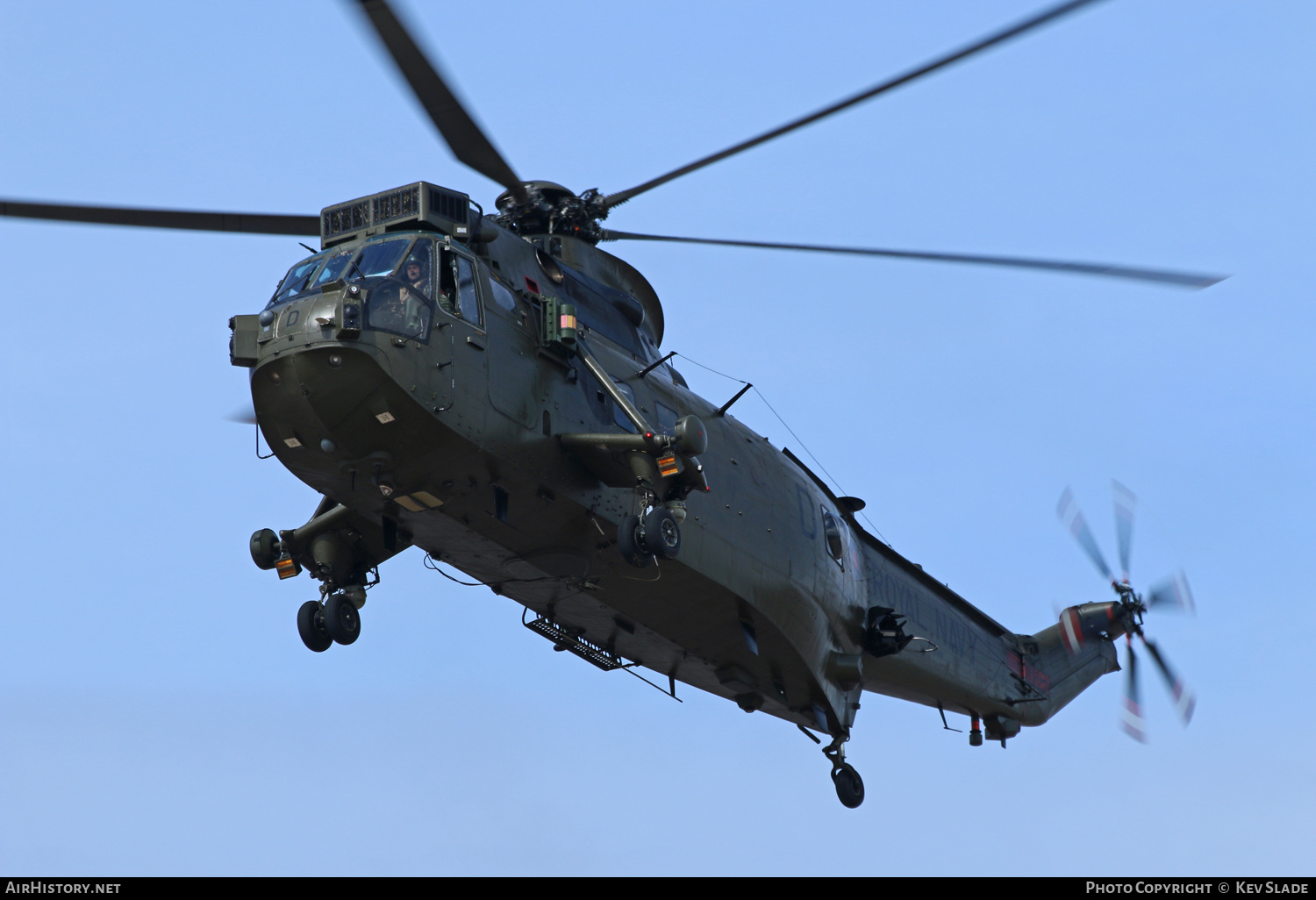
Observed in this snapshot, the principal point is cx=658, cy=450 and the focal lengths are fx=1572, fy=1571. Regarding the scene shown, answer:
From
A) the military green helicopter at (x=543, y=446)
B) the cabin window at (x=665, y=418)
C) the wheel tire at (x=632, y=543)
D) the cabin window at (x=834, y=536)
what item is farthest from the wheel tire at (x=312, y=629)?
the cabin window at (x=834, y=536)

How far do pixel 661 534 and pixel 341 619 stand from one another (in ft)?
15.9

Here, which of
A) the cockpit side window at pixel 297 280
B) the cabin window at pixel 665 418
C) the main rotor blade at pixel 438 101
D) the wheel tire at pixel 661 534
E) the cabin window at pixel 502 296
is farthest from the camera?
the cabin window at pixel 665 418

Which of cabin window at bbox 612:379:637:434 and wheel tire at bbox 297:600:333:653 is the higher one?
cabin window at bbox 612:379:637:434

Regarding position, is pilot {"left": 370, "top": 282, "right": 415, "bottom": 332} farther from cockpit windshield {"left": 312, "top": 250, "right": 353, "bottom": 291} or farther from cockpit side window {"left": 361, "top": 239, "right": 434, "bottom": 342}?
cockpit windshield {"left": 312, "top": 250, "right": 353, "bottom": 291}

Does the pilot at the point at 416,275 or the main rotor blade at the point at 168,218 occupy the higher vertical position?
the main rotor blade at the point at 168,218

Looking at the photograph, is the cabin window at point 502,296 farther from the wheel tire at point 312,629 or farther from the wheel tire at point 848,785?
the wheel tire at point 848,785

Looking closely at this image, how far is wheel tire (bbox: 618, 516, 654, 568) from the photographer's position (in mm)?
20141

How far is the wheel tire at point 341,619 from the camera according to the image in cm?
2173

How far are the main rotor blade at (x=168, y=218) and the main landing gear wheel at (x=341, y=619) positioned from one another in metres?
5.06

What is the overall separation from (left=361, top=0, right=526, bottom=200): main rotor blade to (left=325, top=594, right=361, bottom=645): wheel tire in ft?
20.5

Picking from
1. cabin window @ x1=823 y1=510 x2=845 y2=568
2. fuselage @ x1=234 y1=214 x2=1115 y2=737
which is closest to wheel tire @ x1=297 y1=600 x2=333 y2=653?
fuselage @ x1=234 y1=214 x2=1115 y2=737

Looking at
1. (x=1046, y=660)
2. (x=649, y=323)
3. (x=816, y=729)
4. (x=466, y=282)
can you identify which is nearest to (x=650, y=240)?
(x=649, y=323)

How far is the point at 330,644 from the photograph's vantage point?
22.0m

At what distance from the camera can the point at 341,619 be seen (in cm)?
2175
